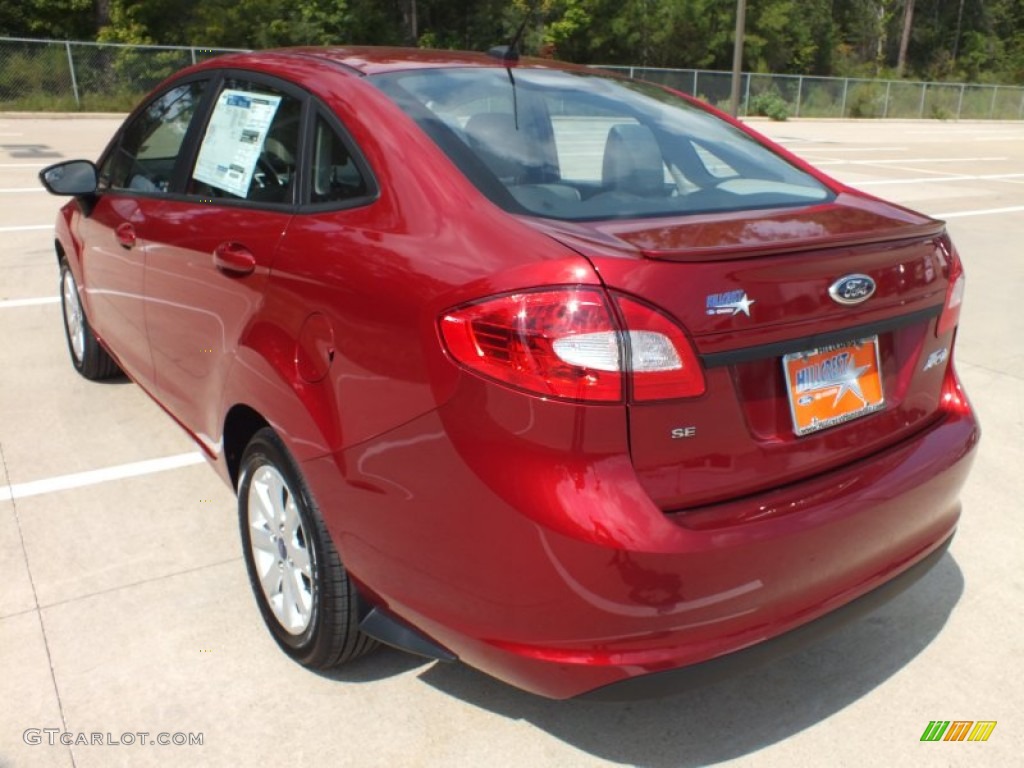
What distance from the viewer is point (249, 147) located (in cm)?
290

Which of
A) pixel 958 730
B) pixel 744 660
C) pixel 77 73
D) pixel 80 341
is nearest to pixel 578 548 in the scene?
pixel 744 660

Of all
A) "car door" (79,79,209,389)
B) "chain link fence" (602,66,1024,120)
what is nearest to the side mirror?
"car door" (79,79,209,389)

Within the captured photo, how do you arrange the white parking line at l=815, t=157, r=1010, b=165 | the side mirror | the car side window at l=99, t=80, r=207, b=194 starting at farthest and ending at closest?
the white parking line at l=815, t=157, r=1010, b=165 < the side mirror < the car side window at l=99, t=80, r=207, b=194

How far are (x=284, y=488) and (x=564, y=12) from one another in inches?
1755

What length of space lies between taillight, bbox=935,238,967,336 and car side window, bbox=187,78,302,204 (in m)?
1.75

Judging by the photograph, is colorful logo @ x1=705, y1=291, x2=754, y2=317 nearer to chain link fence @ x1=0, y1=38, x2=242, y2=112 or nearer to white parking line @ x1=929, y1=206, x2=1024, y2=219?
white parking line @ x1=929, y1=206, x2=1024, y2=219

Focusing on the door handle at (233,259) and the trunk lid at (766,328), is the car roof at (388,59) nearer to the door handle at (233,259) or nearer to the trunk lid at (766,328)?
the door handle at (233,259)

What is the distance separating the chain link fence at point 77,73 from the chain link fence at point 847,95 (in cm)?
1559

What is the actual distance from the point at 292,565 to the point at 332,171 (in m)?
1.08

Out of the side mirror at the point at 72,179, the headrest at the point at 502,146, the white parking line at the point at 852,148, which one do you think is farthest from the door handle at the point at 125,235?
the white parking line at the point at 852,148

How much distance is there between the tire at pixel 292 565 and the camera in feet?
7.97

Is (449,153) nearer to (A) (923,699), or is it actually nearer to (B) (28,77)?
(A) (923,699)

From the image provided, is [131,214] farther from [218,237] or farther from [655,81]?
[655,81]

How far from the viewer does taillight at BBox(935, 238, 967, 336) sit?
246 centimetres
